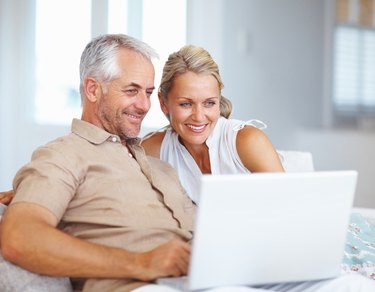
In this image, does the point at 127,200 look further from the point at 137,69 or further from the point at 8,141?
the point at 8,141

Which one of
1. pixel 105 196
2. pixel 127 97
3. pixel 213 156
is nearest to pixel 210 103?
pixel 213 156

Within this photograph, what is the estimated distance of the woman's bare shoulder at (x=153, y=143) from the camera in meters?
2.00

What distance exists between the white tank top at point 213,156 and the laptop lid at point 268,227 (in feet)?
2.32

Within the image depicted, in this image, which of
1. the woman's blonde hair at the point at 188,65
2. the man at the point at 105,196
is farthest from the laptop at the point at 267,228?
the woman's blonde hair at the point at 188,65

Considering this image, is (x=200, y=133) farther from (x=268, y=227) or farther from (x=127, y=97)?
(x=268, y=227)

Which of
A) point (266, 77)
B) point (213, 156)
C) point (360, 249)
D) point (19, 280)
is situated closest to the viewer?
point (19, 280)

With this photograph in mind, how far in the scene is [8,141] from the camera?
389 centimetres

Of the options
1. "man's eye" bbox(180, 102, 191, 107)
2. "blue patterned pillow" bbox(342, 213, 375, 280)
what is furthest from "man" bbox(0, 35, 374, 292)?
"blue patterned pillow" bbox(342, 213, 375, 280)

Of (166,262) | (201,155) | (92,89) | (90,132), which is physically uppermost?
(92,89)

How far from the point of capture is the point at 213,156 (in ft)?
A: 6.45

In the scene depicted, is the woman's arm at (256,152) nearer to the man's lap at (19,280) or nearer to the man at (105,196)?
the man at (105,196)

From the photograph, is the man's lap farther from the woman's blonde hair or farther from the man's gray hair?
the woman's blonde hair

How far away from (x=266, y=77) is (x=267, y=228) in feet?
A: 10.9

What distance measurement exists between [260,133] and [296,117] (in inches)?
107
